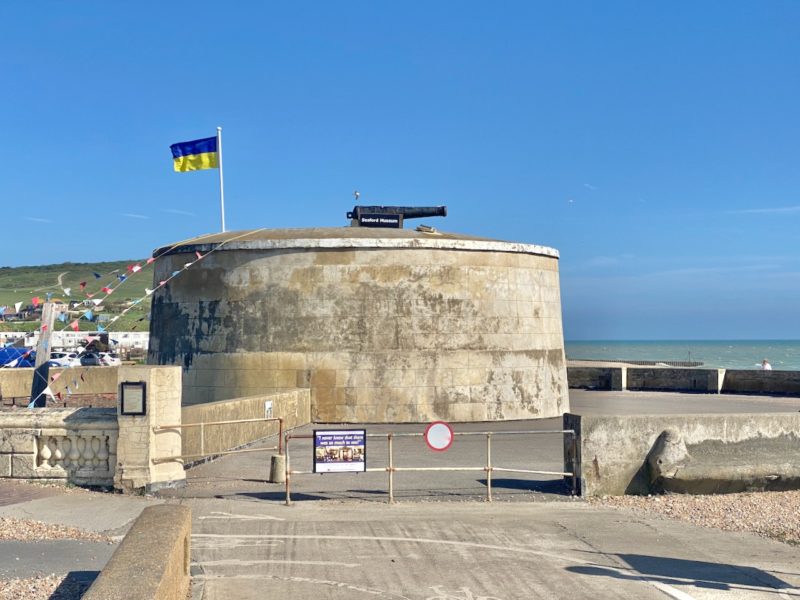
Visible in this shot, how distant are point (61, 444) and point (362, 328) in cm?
1083

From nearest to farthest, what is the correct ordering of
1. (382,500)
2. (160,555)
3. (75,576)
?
1. (160,555)
2. (75,576)
3. (382,500)

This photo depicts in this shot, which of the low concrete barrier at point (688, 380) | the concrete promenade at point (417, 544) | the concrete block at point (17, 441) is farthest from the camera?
the low concrete barrier at point (688, 380)

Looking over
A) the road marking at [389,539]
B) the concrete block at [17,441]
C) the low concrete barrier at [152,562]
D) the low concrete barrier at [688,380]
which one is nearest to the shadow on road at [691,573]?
the road marking at [389,539]

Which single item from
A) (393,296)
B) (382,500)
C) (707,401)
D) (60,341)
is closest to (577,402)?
(707,401)

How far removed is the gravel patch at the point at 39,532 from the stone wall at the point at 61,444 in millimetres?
2509

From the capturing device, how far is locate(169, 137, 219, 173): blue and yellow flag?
92.4 ft

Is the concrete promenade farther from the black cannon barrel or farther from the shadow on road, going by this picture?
the black cannon barrel

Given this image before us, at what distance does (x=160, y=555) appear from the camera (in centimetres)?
642

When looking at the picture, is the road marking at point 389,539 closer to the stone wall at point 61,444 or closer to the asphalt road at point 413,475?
the asphalt road at point 413,475

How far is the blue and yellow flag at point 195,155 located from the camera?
28172 mm

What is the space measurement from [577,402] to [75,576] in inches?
934

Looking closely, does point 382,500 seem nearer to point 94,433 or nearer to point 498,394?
point 94,433

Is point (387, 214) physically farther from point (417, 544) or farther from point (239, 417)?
point (417, 544)

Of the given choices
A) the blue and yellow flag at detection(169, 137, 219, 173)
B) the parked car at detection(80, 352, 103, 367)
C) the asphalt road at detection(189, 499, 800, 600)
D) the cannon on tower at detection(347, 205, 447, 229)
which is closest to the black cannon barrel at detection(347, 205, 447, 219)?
the cannon on tower at detection(347, 205, 447, 229)
